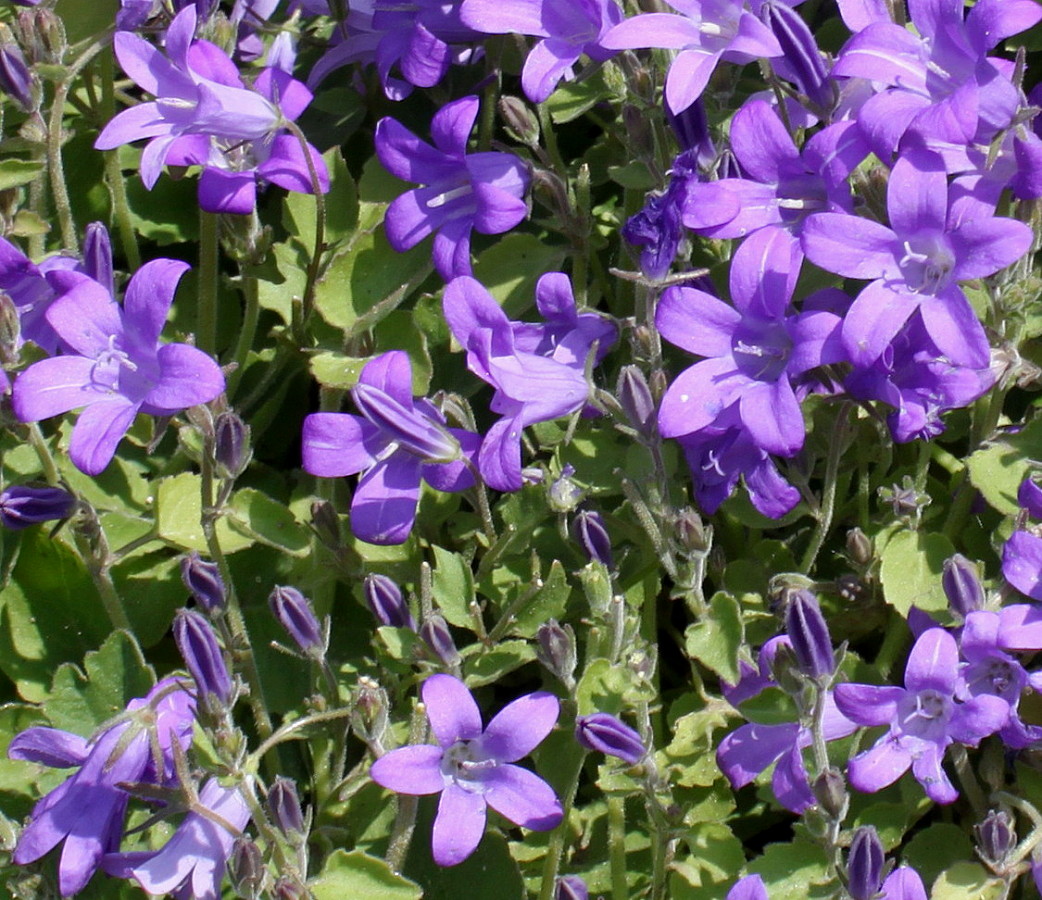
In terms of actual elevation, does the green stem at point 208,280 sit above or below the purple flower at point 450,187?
below

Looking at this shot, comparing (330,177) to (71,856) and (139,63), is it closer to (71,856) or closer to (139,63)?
(139,63)

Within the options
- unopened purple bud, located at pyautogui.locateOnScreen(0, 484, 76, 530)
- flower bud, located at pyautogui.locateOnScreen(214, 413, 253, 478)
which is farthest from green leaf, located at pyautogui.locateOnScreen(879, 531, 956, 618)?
unopened purple bud, located at pyautogui.locateOnScreen(0, 484, 76, 530)

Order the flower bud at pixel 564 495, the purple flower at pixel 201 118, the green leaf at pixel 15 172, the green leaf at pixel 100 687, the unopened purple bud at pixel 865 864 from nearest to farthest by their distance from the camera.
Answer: the unopened purple bud at pixel 865 864
the flower bud at pixel 564 495
the green leaf at pixel 100 687
the purple flower at pixel 201 118
the green leaf at pixel 15 172

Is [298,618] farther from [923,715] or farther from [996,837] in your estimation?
[996,837]

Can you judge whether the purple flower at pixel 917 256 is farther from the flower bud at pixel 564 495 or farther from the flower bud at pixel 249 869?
the flower bud at pixel 249 869

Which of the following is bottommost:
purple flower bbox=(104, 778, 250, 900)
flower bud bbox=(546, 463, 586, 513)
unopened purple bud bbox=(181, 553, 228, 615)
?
purple flower bbox=(104, 778, 250, 900)

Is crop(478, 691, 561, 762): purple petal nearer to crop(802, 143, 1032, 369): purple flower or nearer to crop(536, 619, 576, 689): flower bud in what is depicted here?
crop(536, 619, 576, 689): flower bud

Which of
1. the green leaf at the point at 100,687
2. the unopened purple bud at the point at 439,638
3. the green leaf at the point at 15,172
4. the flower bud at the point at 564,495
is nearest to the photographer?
the unopened purple bud at the point at 439,638

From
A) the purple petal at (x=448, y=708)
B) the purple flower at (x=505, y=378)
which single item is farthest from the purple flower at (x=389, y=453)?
the purple petal at (x=448, y=708)
